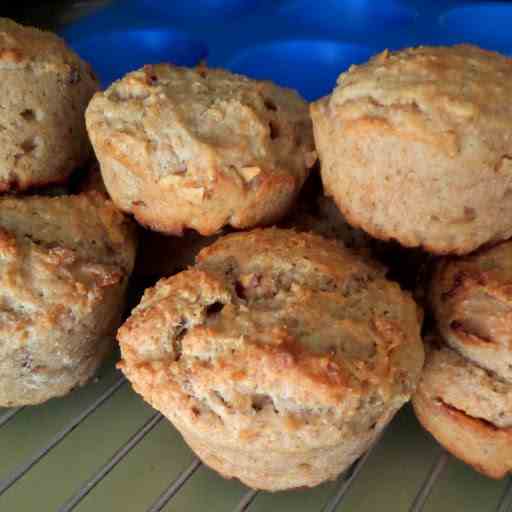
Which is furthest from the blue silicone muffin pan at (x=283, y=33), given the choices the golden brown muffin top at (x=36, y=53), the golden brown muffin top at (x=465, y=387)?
the golden brown muffin top at (x=465, y=387)

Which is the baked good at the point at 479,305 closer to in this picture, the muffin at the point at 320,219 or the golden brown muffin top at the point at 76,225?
the muffin at the point at 320,219

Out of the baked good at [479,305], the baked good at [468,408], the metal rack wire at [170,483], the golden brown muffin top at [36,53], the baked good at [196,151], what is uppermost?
the golden brown muffin top at [36,53]

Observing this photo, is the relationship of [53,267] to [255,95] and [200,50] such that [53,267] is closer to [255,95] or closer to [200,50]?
[255,95]

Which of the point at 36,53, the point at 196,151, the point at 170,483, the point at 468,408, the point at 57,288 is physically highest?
the point at 36,53

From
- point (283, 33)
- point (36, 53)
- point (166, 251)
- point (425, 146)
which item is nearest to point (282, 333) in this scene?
point (425, 146)

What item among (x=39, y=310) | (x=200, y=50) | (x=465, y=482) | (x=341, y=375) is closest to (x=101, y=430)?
(x=39, y=310)

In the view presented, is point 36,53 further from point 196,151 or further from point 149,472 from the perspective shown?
point 149,472
